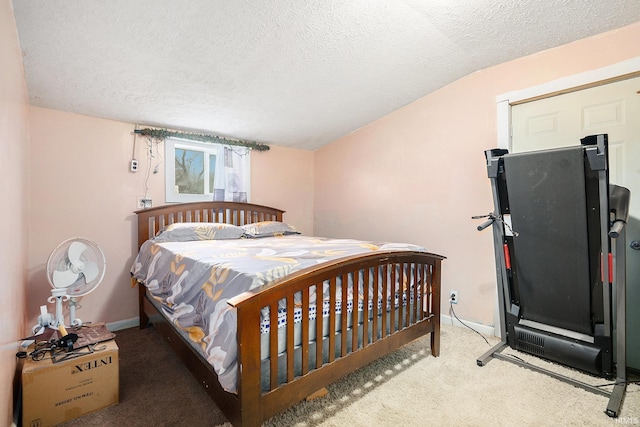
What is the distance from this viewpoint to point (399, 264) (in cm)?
196

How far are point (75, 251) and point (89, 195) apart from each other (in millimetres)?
936

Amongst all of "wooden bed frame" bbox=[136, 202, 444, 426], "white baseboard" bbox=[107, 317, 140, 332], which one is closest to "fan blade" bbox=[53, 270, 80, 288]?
"wooden bed frame" bbox=[136, 202, 444, 426]

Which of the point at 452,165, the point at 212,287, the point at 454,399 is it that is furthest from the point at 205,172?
the point at 454,399

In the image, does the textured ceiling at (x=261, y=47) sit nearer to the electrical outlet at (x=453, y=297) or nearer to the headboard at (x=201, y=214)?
the headboard at (x=201, y=214)

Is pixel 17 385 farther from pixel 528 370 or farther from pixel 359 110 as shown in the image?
pixel 359 110

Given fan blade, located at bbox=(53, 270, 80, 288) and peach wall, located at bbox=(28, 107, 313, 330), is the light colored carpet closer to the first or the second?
fan blade, located at bbox=(53, 270, 80, 288)

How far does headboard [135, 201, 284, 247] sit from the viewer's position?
A: 293cm

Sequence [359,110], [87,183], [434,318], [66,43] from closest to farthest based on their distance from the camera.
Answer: [66,43] < [434,318] < [87,183] < [359,110]

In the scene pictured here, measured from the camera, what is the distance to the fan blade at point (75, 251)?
1979 mm

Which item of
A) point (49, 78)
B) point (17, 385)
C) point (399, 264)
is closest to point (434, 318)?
point (399, 264)

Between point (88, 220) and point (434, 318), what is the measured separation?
3067 millimetres

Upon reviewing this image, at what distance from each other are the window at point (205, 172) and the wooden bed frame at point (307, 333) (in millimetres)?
1307

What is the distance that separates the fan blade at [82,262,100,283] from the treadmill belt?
2.88 m

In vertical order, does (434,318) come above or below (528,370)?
above
